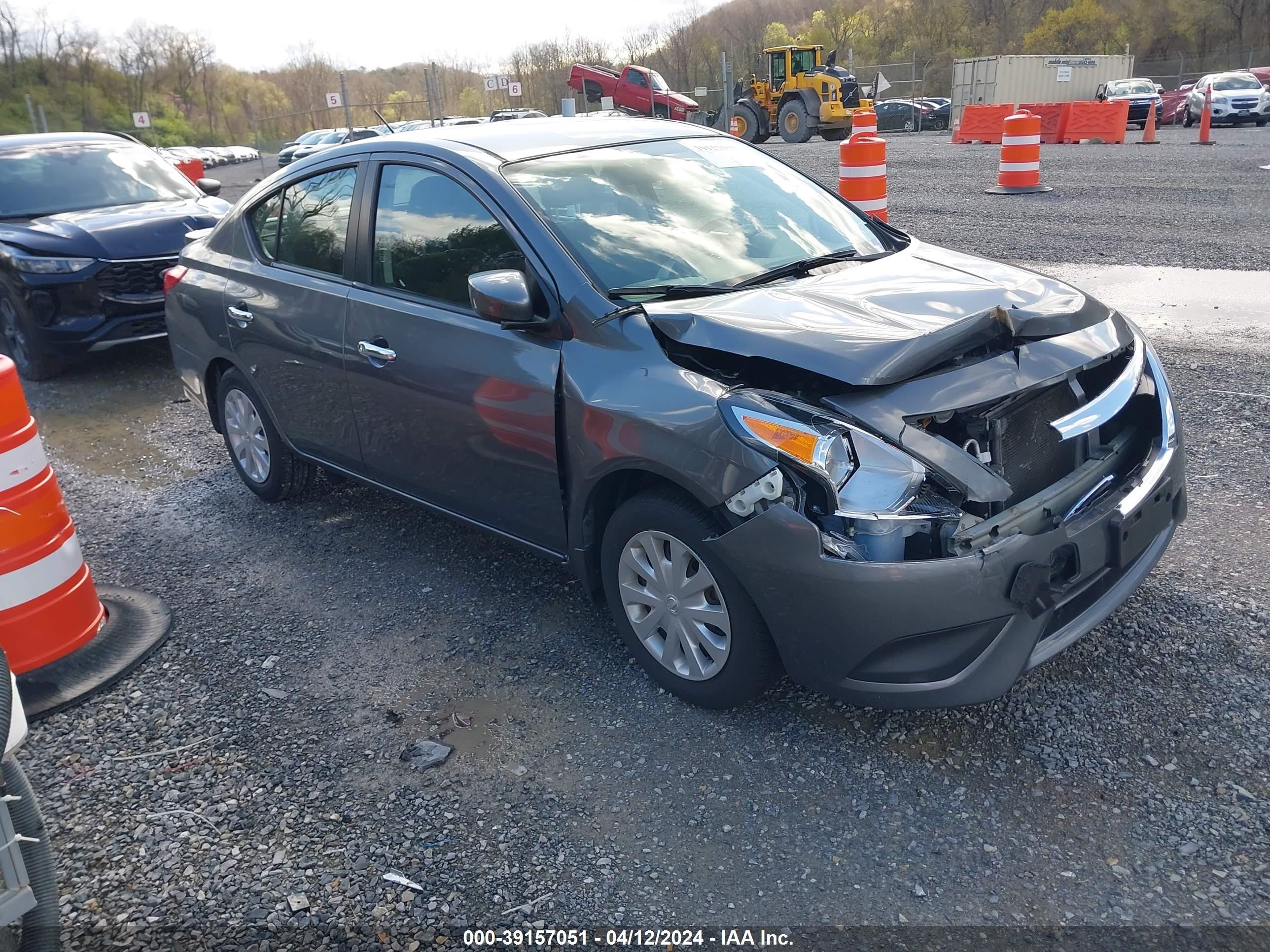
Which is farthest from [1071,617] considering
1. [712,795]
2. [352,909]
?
[352,909]

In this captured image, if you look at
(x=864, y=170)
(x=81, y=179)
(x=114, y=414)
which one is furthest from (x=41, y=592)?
(x=864, y=170)

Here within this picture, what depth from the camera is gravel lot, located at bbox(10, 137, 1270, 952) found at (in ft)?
8.23

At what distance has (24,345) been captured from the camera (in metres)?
8.12

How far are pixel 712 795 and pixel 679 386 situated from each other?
3.93 ft

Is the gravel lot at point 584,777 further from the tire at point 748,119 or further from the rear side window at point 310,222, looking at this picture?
the tire at point 748,119

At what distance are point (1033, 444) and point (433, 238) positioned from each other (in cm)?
234

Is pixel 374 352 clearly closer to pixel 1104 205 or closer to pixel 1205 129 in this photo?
pixel 1104 205

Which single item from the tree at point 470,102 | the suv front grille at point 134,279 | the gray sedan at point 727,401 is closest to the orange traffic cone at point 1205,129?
the gray sedan at point 727,401

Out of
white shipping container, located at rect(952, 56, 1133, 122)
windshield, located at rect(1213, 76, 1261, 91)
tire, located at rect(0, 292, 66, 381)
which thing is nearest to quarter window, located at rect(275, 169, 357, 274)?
tire, located at rect(0, 292, 66, 381)

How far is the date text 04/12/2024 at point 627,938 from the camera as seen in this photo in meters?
2.39

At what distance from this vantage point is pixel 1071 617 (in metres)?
2.86

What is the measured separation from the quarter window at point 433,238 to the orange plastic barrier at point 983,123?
23.2 meters

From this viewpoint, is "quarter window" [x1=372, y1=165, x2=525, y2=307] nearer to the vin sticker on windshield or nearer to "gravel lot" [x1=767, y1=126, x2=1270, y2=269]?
the vin sticker on windshield

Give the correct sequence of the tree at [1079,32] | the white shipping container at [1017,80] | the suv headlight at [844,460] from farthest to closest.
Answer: the tree at [1079,32] < the white shipping container at [1017,80] < the suv headlight at [844,460]
